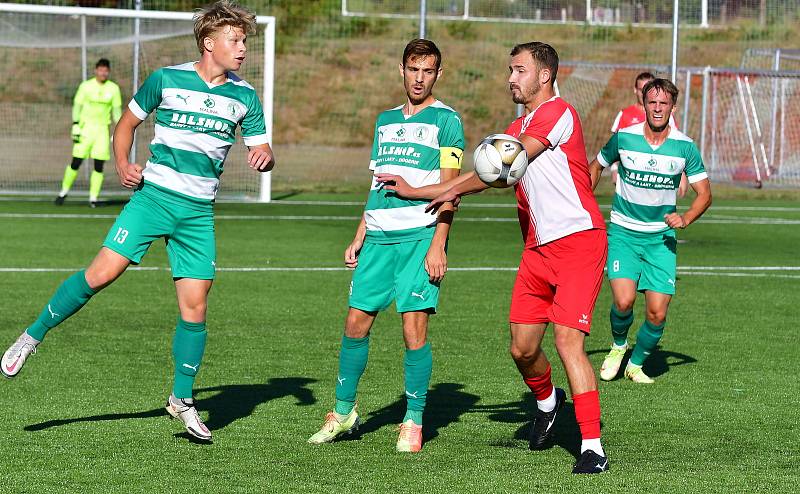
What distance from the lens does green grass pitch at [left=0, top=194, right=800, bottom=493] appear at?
5.69m

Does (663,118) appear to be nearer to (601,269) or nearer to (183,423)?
(601,269)

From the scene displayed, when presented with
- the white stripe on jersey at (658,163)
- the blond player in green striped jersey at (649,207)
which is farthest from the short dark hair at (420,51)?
the white stripe on jersey at (658,163)

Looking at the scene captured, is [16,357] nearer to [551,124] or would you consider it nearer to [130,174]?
[130,174]

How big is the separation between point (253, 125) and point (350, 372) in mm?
1332

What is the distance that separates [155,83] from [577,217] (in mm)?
2127

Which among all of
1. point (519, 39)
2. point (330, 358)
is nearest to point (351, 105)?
point (519, 39)

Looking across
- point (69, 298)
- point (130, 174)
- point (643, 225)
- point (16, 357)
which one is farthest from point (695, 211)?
point (16, 357)

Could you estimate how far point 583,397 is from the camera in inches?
228

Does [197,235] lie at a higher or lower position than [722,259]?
higher

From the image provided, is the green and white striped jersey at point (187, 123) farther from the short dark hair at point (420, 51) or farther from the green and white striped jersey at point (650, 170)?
the green and white striped jersey at point (650, 170)

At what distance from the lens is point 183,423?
6469 mm

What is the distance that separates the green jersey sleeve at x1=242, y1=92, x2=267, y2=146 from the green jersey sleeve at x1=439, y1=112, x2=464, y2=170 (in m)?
0.91

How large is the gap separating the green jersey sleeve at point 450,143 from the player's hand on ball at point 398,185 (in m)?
0.25

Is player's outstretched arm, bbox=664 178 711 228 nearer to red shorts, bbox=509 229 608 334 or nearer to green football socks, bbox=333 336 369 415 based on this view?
red shorts, bbox=509 229 608 334
